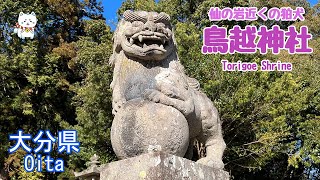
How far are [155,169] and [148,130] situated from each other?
44cm

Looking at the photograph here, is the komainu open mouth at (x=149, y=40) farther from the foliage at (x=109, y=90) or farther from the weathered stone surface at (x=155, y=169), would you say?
the foliage at (x=109, y=90)

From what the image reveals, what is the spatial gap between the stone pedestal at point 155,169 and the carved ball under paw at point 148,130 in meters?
0.18

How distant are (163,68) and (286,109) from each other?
8256 mm

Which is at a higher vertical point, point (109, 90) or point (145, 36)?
point (109, 90)

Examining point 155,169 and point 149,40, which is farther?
point 149,40

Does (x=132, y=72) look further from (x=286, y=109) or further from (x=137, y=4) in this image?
(x=137, y=4)

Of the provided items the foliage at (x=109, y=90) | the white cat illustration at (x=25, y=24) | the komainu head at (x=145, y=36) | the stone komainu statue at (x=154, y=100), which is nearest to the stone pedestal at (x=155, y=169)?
the stone komainu statue at (x=154, y=100)

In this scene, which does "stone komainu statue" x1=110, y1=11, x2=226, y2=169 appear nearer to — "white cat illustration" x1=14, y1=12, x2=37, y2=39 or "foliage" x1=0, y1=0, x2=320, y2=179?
"foliage" x1=0, y1=0, x2=320, y2=179

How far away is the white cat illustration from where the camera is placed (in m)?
16.5

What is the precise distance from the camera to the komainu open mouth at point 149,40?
4.77 metres

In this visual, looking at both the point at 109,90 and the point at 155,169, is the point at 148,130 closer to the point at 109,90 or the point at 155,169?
the point at 155,169

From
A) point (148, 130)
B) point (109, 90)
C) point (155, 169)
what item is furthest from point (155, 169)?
point (109, 90)

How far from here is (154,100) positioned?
4.48 meters

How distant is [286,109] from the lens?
1250 centimetres
